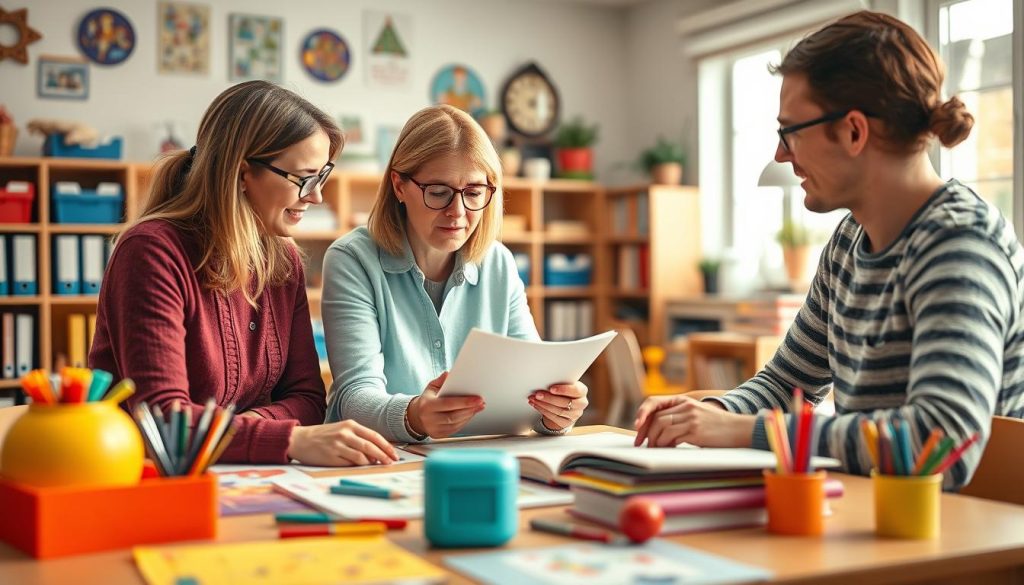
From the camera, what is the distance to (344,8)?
5.66m

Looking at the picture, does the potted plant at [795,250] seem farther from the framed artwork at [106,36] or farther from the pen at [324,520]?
the pen at [324,520]

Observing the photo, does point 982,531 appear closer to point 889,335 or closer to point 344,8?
point 889,335

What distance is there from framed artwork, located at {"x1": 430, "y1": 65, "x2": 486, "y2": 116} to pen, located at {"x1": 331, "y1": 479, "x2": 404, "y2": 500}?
468 cm

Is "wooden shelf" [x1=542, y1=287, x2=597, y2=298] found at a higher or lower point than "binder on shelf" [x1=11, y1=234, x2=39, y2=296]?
lower

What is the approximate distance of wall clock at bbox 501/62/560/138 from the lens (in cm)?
608

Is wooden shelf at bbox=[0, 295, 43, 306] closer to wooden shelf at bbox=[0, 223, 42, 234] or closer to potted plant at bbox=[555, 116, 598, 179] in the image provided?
wooden shelf at bbox=[0, 223, 42, 234]

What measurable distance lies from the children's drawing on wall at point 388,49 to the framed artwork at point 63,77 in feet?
4.70

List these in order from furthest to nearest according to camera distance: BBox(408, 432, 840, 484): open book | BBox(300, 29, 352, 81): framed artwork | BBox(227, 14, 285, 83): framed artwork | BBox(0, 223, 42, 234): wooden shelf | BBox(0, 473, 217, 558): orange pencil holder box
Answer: BBox(300, 29, 352, 81): framed artwork
BBox(227, 14, 285, 83): framed artwork
BBox(0, 223, 42, 234): wooden shelf
BBox(408, 432, 840, 484): open book
BBox(0, 473, 217, 558): orange pencil holder box

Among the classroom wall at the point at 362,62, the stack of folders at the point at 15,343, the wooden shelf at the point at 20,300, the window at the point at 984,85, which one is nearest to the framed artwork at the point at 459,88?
the classroom wall at the point at 362,62

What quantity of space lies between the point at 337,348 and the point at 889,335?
987mm

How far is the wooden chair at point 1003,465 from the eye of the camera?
4.70 ft

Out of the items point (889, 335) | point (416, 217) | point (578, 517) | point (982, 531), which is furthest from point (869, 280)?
point (416, 217)

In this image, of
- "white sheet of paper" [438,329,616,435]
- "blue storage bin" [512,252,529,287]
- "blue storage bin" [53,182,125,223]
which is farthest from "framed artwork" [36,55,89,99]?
"white sheet of paper" [438,329,616,435]

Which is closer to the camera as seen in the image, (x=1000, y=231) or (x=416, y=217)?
(x=1000, y=231)
